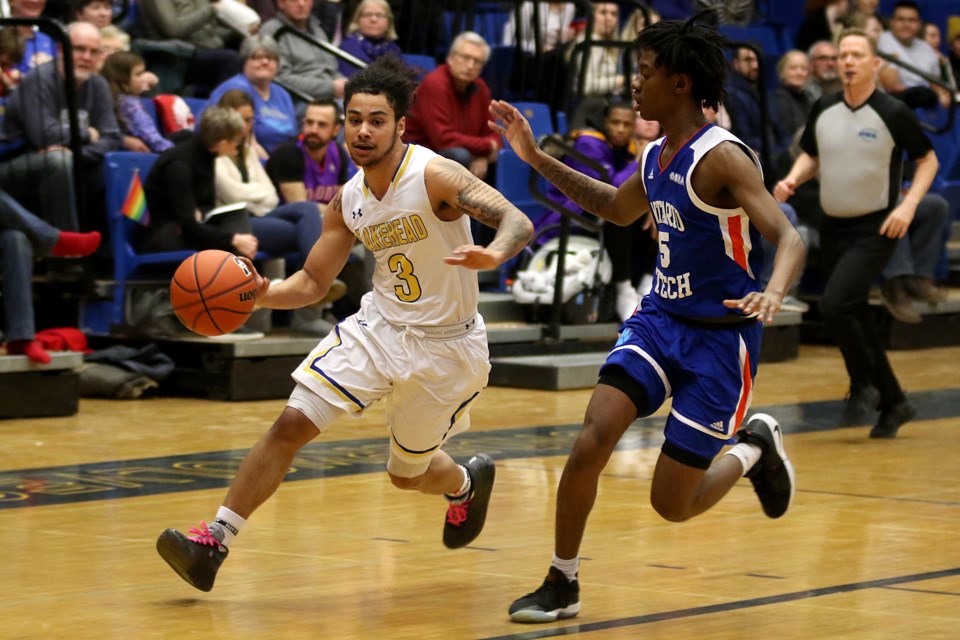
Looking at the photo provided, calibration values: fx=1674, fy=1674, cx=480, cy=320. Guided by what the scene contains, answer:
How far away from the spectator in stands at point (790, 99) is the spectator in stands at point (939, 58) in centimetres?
214

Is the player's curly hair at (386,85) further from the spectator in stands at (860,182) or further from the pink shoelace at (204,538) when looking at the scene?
the spectator in stands at (860,182)

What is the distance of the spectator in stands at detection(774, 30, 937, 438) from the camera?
8867mm

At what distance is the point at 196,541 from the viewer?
5.16 metres

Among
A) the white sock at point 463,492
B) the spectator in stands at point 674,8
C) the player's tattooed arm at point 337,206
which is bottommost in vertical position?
the white sock at point 463,492

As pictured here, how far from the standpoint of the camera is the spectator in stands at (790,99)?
14.4m

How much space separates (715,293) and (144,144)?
21.3 feet

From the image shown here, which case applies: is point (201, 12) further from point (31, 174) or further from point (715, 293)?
point (715, 293)

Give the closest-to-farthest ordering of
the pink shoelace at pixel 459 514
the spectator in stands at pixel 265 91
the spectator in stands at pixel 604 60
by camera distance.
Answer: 1. the pink shoelace at pixel 459 514
2. the spectator in stands at pixel 265 91
3. the spectator in stands at pixel 604 60

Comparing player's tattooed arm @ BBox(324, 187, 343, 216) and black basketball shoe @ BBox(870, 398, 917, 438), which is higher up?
player's tattooed arm @ BBox(324, 187, 343, 216)

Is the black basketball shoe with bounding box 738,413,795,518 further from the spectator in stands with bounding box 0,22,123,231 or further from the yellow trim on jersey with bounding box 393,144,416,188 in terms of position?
the spectator in stands with bounding box 0,22,123,231

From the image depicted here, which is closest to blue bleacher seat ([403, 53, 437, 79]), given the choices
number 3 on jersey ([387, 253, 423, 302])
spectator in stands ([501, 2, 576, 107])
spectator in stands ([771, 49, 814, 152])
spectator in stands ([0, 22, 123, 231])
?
spectator in stands ([501, 2, 576, 107])

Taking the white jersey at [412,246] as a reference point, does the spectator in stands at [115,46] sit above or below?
below

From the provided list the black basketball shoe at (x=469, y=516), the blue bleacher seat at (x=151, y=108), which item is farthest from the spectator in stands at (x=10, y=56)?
the black basketball shoe at (x=469, y=516)

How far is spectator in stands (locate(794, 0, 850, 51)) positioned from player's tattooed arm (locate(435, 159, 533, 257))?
11.8 metres
